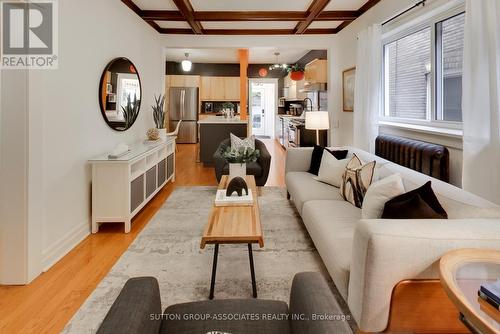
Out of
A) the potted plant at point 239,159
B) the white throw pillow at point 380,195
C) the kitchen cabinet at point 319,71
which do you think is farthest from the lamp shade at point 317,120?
the white throw pillow at point 380,195

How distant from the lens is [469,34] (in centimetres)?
256

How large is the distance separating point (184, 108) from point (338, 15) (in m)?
7.12

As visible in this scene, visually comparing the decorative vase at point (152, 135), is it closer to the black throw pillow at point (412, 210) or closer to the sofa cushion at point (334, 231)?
the sofa cushion at point (334, 231)

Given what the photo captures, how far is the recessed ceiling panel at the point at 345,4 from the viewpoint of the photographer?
4645 mm

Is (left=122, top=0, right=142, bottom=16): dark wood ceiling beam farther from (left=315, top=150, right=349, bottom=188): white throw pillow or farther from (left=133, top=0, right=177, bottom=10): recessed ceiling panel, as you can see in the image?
(left=315, top=150, right=349, bottom=188): white throw pillow

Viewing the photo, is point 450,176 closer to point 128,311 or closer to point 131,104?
point 128,311

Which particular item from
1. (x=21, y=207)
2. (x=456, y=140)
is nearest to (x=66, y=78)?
(x=21, y=207)

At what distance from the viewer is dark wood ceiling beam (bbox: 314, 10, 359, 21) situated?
5.08 m

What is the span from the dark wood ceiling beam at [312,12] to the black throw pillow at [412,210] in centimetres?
327

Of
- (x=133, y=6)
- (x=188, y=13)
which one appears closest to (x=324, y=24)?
(x=188, y=13)

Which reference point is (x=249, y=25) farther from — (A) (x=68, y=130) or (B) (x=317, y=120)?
(A) (x=68, y=130)

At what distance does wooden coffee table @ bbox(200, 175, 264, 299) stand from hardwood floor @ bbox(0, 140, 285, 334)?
2.97ft

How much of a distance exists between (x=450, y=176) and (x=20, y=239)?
139 inches

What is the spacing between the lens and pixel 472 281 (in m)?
1.29
